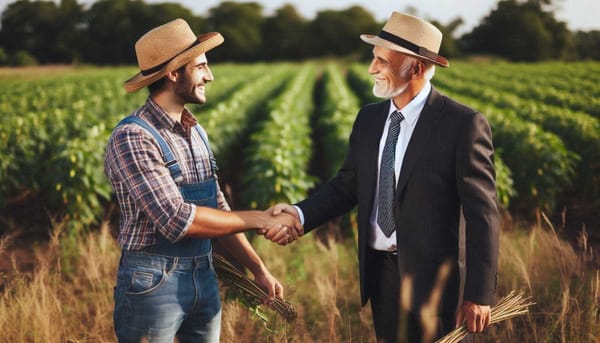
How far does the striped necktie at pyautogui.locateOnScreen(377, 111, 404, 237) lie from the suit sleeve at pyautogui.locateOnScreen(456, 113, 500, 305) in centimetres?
34

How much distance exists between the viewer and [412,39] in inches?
104

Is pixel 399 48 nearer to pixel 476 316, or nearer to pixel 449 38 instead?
pixel 476 316

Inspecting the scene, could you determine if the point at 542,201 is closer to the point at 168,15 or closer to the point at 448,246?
the point at 448,246

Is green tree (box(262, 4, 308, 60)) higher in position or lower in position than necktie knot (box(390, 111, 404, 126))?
lower

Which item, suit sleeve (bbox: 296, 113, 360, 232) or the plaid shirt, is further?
suit sleeve (bbox: 296, 113, 360, 232)

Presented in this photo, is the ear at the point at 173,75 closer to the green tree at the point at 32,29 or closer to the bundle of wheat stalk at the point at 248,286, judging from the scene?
the bundle of wheat stalk at the point at 248,286

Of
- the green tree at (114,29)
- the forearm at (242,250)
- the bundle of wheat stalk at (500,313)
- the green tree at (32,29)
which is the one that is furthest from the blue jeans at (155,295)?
the green tree at (114,29)

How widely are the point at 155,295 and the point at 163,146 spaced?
1.98 feet

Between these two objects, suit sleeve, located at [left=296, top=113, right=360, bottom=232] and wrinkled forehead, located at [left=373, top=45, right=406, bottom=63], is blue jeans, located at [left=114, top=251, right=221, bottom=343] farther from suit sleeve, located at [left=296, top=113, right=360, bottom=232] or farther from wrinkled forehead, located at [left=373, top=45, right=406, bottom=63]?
wrinkled forehead, located at [left=373, top=45, right=406, bottom=63]

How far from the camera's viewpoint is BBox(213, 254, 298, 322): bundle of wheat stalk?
279 cm

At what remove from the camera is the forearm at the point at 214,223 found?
88.9 inches

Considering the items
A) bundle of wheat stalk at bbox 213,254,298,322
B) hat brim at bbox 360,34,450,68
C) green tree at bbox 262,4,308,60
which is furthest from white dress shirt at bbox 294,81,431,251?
green tree at bbox 262,4,308,60

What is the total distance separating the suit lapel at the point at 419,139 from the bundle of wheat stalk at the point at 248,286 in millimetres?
808

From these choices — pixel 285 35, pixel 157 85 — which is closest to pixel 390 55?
pixel 157 85
